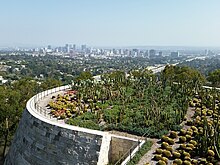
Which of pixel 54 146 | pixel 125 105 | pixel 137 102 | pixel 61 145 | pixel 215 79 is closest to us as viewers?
pixel 61 145

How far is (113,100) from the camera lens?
27.9 m

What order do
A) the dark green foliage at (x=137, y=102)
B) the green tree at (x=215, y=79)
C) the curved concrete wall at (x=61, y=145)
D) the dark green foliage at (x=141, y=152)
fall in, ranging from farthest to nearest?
1. the green tree at (x=215, y=79)
2. the dark green foliage at (x=137, y=102)
3. the curved concrete wall at (x=61, y=145)
4. the dark green foliage at (x=141, y=152)

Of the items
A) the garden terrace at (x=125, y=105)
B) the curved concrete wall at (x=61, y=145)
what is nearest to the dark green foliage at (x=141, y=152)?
the curved concrete wall at (x=61, y=145)

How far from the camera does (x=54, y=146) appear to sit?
1805 cm

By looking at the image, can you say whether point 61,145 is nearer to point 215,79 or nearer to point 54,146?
point 54,146

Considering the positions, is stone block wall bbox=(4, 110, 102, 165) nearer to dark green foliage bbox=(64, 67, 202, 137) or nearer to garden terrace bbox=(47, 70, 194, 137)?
garden terrace bbox=(47, 70, 194, 137)

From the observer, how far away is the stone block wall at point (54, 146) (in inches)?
669

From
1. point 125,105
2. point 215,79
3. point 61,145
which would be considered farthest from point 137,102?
point 215,79

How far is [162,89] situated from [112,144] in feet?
45.3

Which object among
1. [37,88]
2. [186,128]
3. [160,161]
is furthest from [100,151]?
[37,88]

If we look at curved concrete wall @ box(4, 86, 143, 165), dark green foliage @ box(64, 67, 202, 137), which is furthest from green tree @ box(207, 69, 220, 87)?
curved concrete wall @ box(4, 86, 143, 165)

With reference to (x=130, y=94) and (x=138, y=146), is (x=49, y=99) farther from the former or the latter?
(x=138, y=146)

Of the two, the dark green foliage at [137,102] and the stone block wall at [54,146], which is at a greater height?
the dark green foliage at [137,102]

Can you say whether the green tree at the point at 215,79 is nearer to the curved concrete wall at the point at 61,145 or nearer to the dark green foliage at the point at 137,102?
the dark green foliage at the point at 137,102
